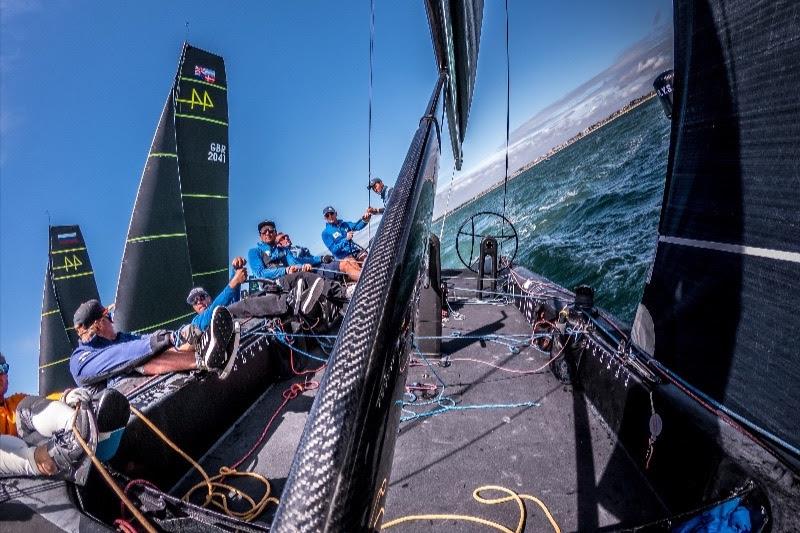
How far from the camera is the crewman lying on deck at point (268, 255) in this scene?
7.11 meters

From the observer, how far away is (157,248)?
13312mm

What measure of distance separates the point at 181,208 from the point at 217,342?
41.3ft

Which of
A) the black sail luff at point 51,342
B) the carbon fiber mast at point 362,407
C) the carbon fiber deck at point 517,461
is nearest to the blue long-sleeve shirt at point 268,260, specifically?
the carbon fiber deck at point 517,461

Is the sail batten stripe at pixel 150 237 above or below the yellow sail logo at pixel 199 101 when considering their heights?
below

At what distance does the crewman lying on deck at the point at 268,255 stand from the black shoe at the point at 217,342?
3417mm

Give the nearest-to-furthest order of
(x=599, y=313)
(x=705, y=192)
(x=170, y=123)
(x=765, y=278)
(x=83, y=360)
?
(x=765, y=278), (x=705, y=192), (x=83, y=360), (x=599, y=313), (x=170, y=123)

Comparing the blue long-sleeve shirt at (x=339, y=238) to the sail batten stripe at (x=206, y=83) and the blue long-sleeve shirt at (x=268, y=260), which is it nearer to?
the blue long-sleeve shirt at (x=268, y=260)

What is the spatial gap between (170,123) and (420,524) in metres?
15.5

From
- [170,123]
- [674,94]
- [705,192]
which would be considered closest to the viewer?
[705,192]

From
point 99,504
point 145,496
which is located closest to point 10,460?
point 99,504

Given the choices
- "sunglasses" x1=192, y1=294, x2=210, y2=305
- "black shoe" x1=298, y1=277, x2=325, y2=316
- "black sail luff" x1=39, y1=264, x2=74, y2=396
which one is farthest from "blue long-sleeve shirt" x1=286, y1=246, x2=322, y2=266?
"black sail luff" x1=39, y1=264, x2=74, y2=396

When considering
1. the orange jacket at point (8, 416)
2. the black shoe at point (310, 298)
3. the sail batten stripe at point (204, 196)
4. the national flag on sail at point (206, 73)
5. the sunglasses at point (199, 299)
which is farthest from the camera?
the sail batten stripe at point (204, 196)

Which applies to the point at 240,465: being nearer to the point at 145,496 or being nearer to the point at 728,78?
the point at 145,496

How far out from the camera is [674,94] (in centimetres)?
294
